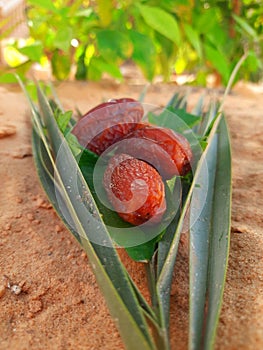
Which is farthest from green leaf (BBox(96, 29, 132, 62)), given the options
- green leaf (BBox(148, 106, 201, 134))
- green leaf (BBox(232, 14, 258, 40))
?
green leaf (BBox(148, 106, 201, 134))

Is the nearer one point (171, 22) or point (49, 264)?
point (49, 264)

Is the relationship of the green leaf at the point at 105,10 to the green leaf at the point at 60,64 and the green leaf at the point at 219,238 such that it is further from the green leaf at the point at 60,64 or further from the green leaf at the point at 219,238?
the green leaf at the point at 219,238

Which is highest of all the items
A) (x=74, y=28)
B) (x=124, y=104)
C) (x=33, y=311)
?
(x=74, y=28)

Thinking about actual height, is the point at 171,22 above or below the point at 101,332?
above

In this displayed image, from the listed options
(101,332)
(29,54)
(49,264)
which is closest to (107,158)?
(49,264)

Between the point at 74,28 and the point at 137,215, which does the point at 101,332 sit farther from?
the point at 74,28

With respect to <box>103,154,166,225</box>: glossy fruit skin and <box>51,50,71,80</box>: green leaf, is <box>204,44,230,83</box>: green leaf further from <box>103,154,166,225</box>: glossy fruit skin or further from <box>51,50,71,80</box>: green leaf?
<box>103,154,166,225</box>: glossy fruit skin

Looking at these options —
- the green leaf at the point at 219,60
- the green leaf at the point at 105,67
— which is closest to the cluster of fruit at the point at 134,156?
the green leaf at the point at 105,67
